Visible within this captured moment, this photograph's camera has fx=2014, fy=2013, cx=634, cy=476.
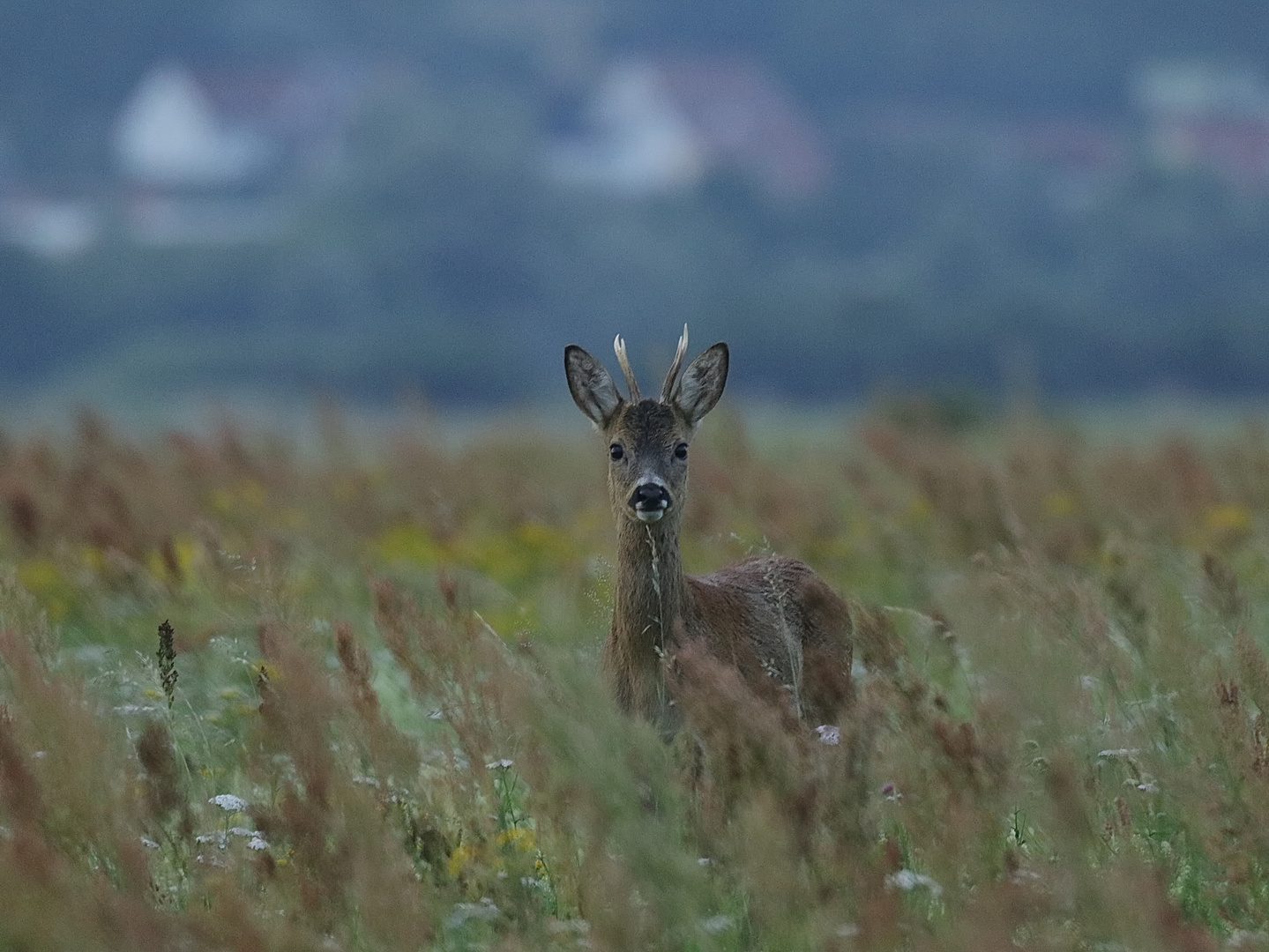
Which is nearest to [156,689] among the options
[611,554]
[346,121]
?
[611,554]

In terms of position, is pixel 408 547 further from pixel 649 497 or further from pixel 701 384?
pixel 649 497

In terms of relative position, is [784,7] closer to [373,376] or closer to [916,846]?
[373,376]

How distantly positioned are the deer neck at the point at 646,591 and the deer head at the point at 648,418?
5cm

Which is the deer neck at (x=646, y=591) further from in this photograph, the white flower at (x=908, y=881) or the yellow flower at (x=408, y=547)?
the yellow flower at (x=408, y=547)

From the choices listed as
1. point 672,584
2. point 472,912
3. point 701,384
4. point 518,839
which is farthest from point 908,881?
point 701,384

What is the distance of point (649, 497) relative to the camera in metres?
5.32

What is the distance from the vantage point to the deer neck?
5305 mm

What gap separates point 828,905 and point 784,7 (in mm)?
80049

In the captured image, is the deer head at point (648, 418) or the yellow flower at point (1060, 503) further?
the yellow flower at point (1060, 503)

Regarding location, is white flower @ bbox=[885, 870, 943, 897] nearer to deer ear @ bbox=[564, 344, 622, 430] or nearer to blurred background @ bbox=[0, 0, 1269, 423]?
deer ear @ bbox=[564, 344, 622, 430]

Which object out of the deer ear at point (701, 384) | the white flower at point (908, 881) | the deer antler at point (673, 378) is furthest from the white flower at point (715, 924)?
the deer ear at point (701, 384)

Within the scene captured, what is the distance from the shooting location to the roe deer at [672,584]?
17.3 ft

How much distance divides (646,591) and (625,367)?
604mm

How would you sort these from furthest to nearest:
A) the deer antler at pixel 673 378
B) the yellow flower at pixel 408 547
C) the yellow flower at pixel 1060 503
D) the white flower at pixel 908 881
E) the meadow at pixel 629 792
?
the yellow flower at pixel 1060 503 < the yellow flower at pixel 408 547 < the deer antler at pixel 673 378 < the white flower at pixel 908 881 < the meadow at pixel 629 792
